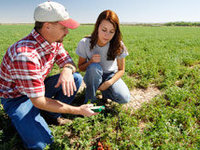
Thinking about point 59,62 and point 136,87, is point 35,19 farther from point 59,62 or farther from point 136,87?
point 136,87

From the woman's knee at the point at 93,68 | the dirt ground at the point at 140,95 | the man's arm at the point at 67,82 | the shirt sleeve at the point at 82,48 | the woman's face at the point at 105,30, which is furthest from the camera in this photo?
the dirt ground at the point at 140,95

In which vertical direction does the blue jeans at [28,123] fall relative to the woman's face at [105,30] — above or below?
below

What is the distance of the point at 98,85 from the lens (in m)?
2.81

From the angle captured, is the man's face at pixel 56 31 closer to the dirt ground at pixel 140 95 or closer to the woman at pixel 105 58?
the woman at pixel 105 58

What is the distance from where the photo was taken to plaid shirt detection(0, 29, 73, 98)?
1.64m

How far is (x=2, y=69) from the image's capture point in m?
1.88

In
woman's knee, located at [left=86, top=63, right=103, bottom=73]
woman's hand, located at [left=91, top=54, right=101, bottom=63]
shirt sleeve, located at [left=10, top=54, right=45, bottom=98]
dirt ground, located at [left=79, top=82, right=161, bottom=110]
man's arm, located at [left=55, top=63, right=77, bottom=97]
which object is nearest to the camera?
shirt sleeve, located at [left=10, top=54, right=45, bottom=98]

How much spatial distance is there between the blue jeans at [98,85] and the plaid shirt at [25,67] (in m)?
0.86

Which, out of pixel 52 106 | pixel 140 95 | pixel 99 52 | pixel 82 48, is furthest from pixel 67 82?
pixel 140 95

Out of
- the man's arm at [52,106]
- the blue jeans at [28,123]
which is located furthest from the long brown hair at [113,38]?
the blue jeans at [28,123]

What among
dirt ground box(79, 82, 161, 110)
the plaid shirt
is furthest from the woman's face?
dirt ground box(79, 82, 161, 110)

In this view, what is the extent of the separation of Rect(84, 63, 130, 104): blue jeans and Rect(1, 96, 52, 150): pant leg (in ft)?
3.30

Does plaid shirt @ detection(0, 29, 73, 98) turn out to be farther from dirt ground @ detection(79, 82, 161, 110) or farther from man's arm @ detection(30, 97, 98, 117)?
dirt ground @ detection(79, 82, 161, 110)

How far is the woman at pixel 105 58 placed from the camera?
259 cm
